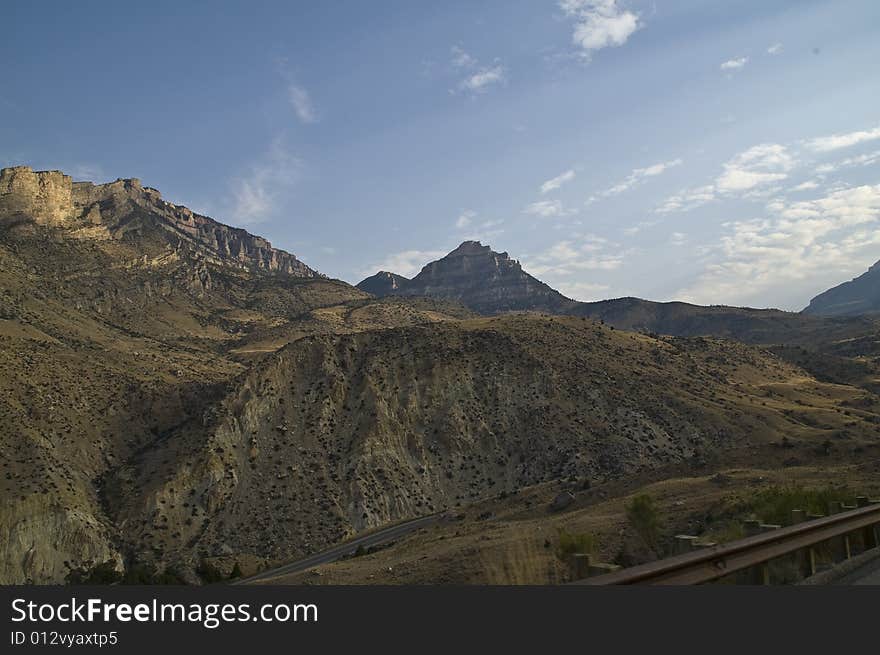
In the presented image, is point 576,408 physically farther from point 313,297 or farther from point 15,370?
point 313,297

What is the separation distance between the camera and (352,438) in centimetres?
7450

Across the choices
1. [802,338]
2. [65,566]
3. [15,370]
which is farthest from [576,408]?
[802,338]

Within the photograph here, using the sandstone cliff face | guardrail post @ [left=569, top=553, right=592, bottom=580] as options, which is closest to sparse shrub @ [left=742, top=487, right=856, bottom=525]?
guardrail post @ [left=569, top=553, right=592, bottom=580]

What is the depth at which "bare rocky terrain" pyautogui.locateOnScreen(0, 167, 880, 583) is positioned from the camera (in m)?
58.8

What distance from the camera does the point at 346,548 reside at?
48969 mm

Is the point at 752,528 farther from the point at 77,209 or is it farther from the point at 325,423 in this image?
the point at 77,209

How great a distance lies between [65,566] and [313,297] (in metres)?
136

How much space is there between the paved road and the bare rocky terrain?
20.3 ft

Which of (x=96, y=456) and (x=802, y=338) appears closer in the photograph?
(x=96, y=456)

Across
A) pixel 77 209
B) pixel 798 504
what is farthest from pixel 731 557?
pixel 77 209

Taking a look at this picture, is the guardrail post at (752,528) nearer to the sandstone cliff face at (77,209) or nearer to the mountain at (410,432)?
the mountain at (410,432)

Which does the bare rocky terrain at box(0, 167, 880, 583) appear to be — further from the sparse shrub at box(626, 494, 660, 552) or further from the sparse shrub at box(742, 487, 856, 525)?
the sparse shrub at box(742, 487, 856, 525)

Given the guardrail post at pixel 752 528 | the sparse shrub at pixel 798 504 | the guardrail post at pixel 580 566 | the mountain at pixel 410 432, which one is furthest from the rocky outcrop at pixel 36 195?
the guardrail post at pixel 580 566

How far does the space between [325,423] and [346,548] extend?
2856 centimetres
